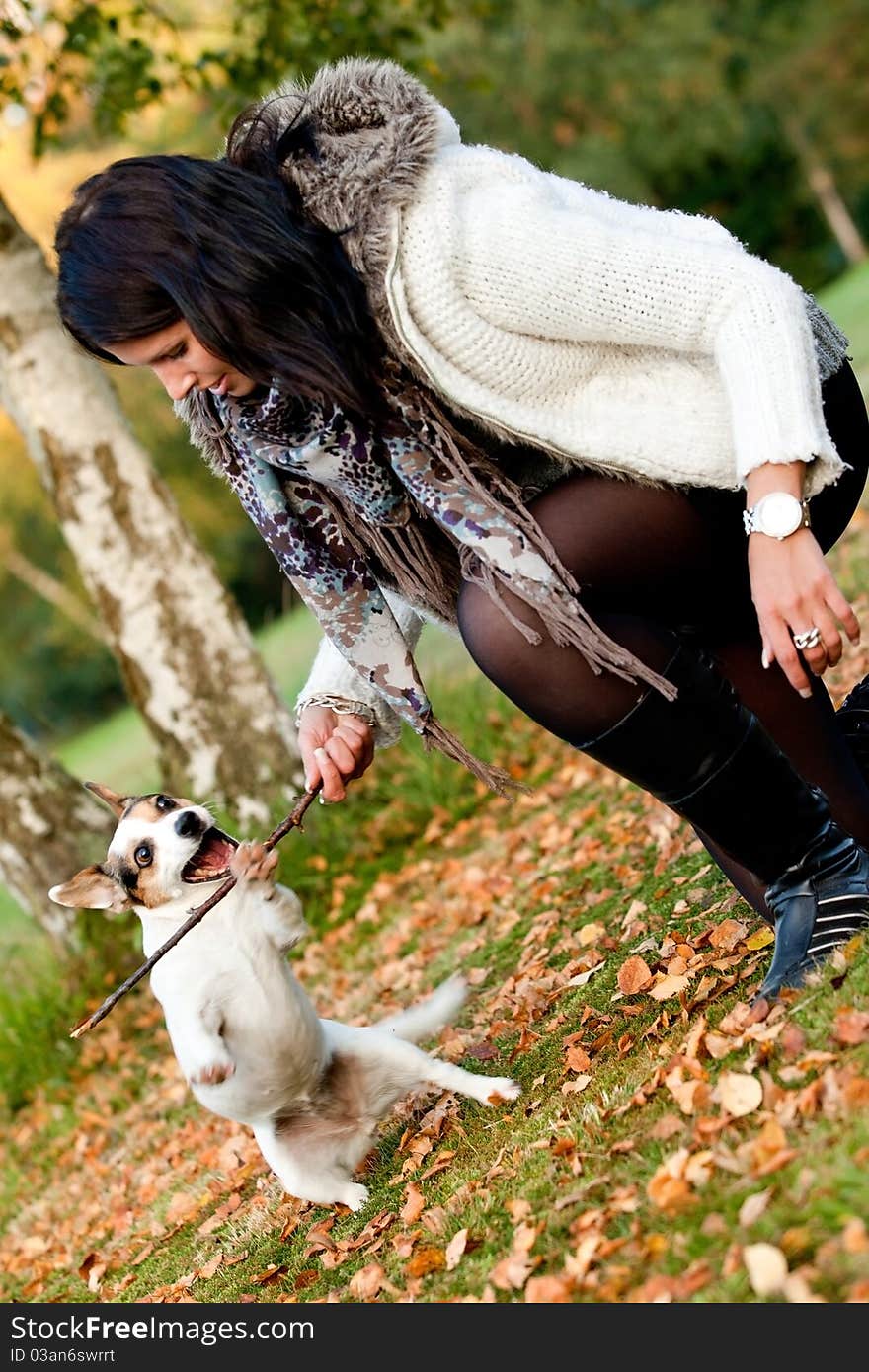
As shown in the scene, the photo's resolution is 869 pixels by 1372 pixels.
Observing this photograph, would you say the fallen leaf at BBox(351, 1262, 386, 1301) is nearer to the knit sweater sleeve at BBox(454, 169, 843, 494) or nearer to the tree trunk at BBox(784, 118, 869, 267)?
the knit sweater sleeve at BBox(454, 169, 843, 494)

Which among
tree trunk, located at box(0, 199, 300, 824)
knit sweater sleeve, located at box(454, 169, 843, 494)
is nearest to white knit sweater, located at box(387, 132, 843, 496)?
knit sweater sleeve, located at box(454, 169, 843, 494)

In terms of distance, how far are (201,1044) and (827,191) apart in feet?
114

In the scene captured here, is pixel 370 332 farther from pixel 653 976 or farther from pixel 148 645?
pixel 148 645

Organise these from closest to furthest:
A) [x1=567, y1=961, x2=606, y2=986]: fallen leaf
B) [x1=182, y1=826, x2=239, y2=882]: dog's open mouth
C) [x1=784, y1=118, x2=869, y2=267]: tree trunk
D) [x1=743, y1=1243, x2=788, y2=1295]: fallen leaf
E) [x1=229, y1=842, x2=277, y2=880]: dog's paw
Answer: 1. [x1=743, y1=1243, x2=788, y2=1295]: fallen leaf
2. [x1=229, y1=842, x2=277, y2=880]: dog's paw
3. [x1=182, y1=826, x2=239, y2=882]: dog's open mouth
4. [x1=567, y1=961, x2=606, y2=986]: fallen leaf
5. [x1=784, y1=118, x2=869, y2=267]: tree trunk

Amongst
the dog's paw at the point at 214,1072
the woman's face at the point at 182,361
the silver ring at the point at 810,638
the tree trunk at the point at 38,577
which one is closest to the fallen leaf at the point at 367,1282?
the dog's paw at the point at 214,1072

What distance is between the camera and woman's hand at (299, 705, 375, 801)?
3051 millimetres

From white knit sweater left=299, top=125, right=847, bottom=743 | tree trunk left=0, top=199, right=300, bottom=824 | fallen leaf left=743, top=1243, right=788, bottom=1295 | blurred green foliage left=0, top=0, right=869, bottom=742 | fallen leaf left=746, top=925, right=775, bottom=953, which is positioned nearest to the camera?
fallen leaf left=743, top=1243, right=788, bottom=1295

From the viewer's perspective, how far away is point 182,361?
2689 mm

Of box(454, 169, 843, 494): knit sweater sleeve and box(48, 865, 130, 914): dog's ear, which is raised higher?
box(454, 169, 843, 494): knit sweater sleeve

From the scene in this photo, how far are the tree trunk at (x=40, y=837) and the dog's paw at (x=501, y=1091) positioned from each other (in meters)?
3.62

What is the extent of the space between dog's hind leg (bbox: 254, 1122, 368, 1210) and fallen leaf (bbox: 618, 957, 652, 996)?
0.73m

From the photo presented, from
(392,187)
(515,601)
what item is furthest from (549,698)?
(392,187)

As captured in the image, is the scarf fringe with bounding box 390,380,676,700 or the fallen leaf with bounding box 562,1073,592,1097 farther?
the fallen leaf with bounding box 562,1073,592,1097

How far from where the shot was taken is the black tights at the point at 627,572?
2639mm
